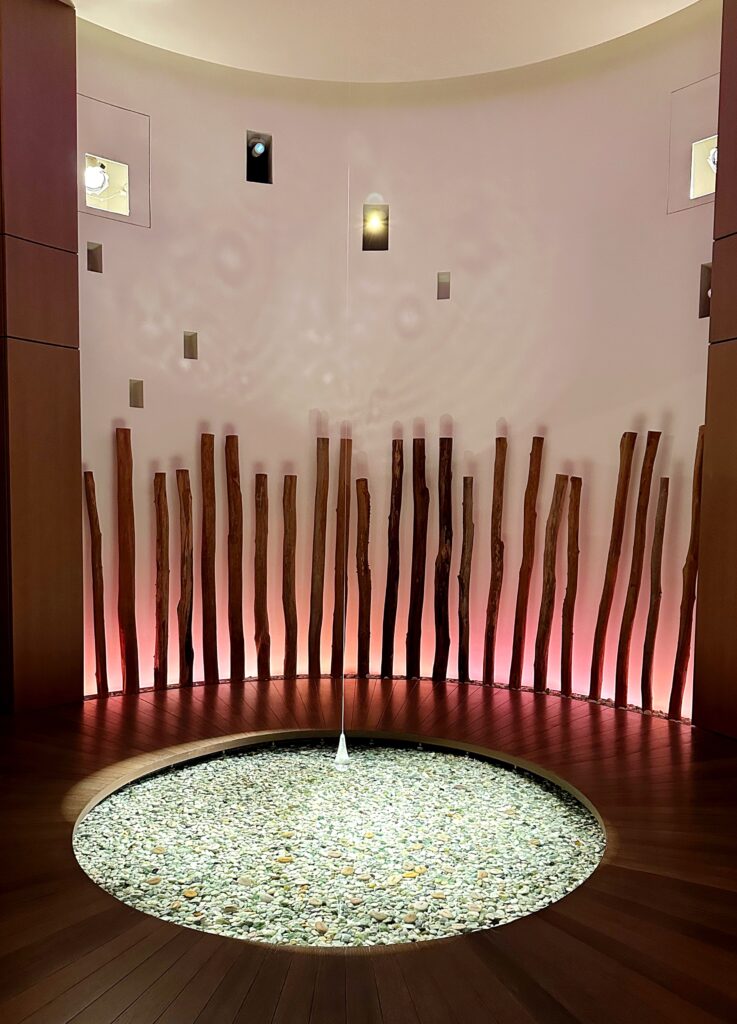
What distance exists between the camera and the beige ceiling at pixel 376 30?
4289 mm

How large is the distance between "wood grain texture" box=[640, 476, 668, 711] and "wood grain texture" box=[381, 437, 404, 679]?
1598 mm

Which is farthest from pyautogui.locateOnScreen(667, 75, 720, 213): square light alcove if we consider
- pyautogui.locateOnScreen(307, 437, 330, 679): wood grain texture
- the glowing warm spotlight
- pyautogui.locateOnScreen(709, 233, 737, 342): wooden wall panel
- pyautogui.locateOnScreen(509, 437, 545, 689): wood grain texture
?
the glowing warm spotlight

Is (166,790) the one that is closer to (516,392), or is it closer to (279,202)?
(516,392)

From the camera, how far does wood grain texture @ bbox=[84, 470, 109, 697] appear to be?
4844mm

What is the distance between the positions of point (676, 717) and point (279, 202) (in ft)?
13.3

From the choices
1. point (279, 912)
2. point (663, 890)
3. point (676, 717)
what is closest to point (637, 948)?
point (663, 890)

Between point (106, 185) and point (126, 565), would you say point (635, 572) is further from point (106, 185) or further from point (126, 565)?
point (106, 185)

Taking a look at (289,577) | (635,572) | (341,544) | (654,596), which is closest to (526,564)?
(635,572)

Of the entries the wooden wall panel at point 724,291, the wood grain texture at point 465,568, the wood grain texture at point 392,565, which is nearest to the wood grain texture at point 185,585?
the wood grain texture at point 392,565

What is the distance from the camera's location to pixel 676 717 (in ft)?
14.9

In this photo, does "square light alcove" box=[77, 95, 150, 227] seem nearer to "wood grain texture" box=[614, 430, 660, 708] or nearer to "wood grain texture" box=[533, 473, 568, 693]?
"wood grain texture" box=[533, 473, 568, 693]

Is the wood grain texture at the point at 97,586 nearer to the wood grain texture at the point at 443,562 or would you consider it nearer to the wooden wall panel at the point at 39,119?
the wooden wall panel at the point at 39,119

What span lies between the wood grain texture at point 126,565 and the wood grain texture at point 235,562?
606mm

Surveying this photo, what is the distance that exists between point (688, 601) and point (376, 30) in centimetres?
361
